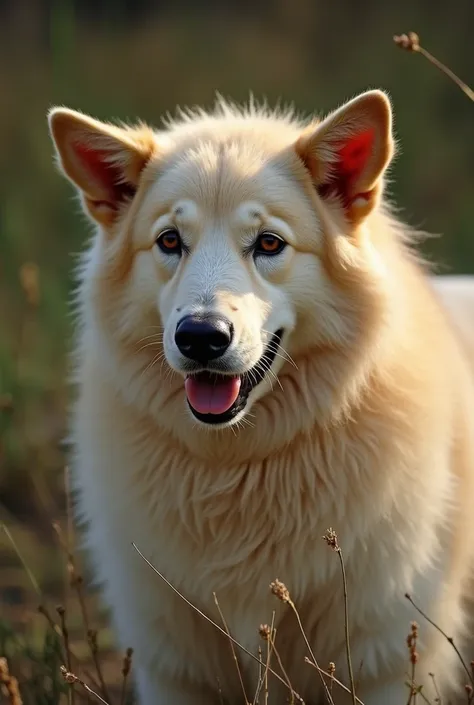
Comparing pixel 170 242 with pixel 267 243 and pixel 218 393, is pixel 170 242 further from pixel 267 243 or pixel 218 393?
pixel 218 393

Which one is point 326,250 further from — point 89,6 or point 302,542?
point 89,6

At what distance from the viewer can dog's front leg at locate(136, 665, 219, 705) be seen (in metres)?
3.62

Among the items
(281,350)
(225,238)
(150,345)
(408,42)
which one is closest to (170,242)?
(225,238)

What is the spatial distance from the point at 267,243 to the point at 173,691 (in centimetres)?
146

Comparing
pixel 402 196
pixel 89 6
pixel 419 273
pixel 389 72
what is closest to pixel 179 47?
pixel 89 6

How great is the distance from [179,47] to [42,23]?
146 centimetres

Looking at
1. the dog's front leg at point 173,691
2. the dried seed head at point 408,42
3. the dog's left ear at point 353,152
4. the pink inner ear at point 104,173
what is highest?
the dried seed head at point 408,42

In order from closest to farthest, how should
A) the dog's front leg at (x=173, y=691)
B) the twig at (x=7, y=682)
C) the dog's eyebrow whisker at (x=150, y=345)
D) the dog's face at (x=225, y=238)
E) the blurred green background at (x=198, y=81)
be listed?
the twig at (x=7, y=682) < the dog's face at (x=225, y=238) < the dog's eyebrow whisker at (x=150, y=345) < the dog's front leg at (x=173, y=691) < the blurred green background at (x=198, y=81)

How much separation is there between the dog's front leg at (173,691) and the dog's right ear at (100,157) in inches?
56.6

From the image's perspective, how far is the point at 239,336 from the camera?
3.03 meters

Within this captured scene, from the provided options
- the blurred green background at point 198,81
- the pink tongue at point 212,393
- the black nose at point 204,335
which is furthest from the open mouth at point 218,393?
the blurred green background at point 198,81

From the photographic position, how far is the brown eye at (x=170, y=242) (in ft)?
10.9

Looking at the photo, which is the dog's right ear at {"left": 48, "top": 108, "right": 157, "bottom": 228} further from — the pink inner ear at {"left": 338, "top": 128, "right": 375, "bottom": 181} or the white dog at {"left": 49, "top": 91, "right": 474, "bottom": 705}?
the pink inner ear at {"left": 338, "top": 128, "right": 375, "bottom": 181}

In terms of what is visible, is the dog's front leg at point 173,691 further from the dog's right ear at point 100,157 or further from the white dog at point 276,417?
the dog's right ear at point 100,157
